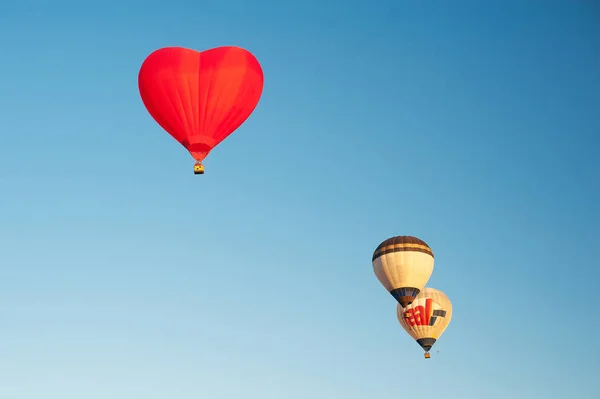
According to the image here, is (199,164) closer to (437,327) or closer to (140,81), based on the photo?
(140,81)

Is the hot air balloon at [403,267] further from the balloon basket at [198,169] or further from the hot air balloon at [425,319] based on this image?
the balloon basket at [198,169]

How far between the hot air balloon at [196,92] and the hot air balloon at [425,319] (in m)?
22.7

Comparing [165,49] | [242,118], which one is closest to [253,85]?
[242,118]

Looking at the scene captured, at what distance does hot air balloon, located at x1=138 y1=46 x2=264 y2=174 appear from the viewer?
37.0 m

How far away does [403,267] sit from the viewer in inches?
2015

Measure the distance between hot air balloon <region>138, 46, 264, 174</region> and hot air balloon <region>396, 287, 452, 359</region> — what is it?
74.5 feet

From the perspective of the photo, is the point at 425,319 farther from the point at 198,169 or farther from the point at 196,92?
the point at 196,92

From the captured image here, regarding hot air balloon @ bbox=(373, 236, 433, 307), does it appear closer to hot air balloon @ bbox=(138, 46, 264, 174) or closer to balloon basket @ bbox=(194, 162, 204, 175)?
hot air balloon @ bbox=(138, 46, 264, 174)

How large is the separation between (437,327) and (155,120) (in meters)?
25.7

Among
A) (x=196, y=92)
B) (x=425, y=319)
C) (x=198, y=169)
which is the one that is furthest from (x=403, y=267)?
(x=196, y=92)

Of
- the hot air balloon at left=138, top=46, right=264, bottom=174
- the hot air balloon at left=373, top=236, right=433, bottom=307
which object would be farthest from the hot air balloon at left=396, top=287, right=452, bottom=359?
the hot air balloon at left=138, top=46, right=264, bottom=174

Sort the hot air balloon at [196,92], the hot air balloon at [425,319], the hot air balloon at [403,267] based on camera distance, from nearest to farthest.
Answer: the hot air balloon at [196,92], the hot air balloon at [403,267], the hot air balloon at [425,319]

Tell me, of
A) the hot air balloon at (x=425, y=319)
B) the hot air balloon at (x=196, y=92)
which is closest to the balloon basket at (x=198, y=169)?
the hot air balloon at (x=196, y=92)

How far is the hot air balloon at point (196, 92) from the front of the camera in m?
37.0
